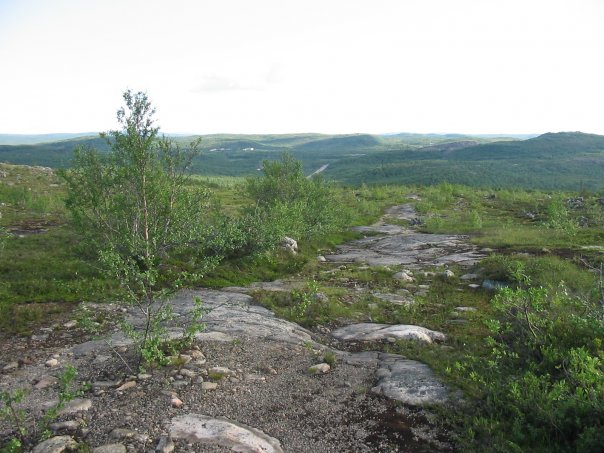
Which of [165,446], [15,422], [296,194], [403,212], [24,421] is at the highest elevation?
[296,194]

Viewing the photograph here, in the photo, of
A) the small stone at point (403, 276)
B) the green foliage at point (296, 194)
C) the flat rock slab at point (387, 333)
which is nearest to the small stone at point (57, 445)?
the flat rock slab at point (387, 333)

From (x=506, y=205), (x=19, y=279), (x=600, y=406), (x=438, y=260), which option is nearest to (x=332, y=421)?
(x=600, y=406)

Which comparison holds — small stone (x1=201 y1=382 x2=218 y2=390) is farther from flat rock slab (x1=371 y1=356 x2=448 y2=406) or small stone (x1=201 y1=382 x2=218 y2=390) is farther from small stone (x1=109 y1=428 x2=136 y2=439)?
flat rock slab (x1=371 y1=356 x2=448 y2=406)

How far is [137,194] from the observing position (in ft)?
39.5

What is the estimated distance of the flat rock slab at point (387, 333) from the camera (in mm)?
11289

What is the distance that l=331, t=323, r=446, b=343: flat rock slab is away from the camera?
11289 millimetres

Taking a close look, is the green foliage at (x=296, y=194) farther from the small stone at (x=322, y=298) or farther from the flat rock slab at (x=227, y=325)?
the flat rock slab at (x=227, y=325)

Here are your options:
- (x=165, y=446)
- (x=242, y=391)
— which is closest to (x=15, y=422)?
(x=165, y=446)

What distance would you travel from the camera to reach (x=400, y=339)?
11.2 metres

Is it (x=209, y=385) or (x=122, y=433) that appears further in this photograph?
(x=209, y=385)

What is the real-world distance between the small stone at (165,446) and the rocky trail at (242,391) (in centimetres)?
3

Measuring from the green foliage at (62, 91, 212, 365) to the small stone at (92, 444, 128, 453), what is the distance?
5.04m

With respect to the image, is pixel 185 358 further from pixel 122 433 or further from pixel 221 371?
pixel 122 433

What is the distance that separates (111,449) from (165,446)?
0.78m
